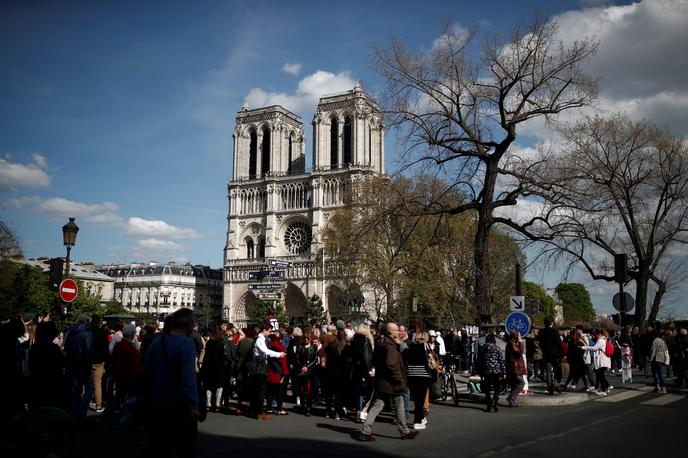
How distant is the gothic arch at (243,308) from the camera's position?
75.7m

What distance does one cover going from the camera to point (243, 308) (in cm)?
7694

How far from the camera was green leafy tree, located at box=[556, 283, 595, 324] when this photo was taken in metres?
109

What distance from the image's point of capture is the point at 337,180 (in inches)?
2822

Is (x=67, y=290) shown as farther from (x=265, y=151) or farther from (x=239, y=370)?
(x=265, y=151)

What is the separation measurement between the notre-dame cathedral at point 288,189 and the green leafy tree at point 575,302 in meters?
56.3

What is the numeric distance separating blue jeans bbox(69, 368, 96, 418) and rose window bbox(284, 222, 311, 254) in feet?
206

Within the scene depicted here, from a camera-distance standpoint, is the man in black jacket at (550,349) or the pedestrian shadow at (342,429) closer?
the pedestrian shadow at (342,429)

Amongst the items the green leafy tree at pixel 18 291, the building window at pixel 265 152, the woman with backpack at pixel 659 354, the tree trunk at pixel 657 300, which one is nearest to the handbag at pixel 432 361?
the woman with backpack at pixel 659 354

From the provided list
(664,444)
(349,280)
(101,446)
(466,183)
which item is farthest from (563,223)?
(349,280)

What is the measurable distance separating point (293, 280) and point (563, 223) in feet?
194

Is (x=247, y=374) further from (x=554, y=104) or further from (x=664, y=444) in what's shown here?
(x=554, y=104)

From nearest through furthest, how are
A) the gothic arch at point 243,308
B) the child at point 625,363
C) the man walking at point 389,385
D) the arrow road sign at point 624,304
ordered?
the man walking at point 389,385 < the arrow road sign at point 624,304 < the child at point 625,363 < the gothic arch at point 243,308

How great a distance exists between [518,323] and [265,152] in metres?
68.3

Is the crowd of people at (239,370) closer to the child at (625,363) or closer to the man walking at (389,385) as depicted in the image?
the man walking at (389,385)
